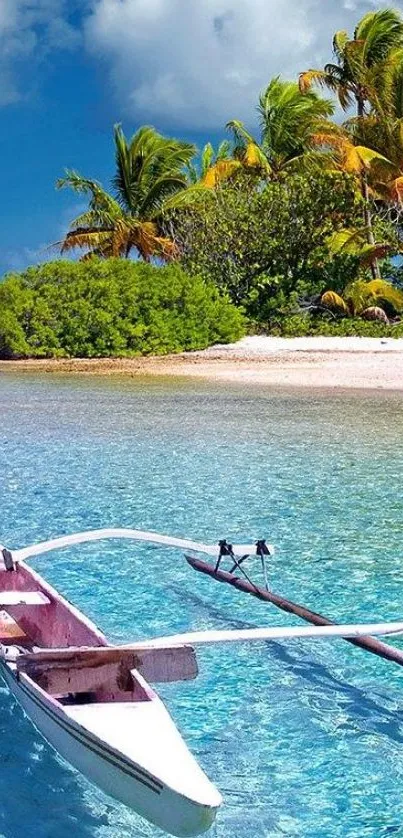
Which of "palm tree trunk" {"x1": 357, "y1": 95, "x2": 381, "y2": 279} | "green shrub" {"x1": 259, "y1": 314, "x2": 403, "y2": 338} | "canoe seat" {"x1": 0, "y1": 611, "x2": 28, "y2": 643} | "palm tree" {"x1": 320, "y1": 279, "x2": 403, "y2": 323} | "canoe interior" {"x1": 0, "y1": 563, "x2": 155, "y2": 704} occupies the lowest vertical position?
"canoe seat" {"x1": 0, "y1": 611, "x2": 28, "y2": 643}

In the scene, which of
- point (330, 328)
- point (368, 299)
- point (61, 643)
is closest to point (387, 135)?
point (368, 299)

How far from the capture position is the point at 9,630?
14.8 ft

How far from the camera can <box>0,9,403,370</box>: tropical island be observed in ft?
86.5

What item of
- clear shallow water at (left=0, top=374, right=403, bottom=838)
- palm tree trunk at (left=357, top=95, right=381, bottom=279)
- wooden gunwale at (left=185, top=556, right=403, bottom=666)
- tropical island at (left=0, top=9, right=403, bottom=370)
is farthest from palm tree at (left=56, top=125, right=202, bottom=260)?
wooden gunwale at (left=185, top=556, right=403, bottom=666)

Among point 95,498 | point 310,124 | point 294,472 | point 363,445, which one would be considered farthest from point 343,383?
point 310,124

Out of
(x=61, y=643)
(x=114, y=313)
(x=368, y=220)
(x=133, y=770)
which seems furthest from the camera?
(x=368, y=220)

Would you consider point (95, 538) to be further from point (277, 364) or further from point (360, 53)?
point (360, 53)

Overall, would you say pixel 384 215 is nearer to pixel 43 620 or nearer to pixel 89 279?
pixel 89 279

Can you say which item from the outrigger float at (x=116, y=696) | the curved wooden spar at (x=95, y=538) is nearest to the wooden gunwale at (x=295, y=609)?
the outrigger float at (x=116, y=696)

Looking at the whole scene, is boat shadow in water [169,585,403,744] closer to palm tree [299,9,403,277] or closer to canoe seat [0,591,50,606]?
canoe seat [0,591,50,606]

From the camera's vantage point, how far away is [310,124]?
31375 millimetres

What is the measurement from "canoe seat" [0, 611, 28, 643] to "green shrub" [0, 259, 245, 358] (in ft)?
70.3

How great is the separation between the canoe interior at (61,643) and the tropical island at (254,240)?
21476 mm

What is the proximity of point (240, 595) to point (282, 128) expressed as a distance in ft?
93.4
